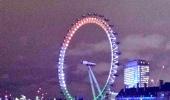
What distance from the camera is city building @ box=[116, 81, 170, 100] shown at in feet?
272

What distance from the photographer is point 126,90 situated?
100812 millimetres

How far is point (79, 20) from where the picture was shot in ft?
225

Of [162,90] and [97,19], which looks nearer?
[97,19]

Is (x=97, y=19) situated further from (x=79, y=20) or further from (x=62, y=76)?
(x=62, y=76)

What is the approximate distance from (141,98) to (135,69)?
70266 millimetres

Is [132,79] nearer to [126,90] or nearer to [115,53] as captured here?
[126,90]

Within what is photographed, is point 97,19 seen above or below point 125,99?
above

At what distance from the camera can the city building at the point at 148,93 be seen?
272ft

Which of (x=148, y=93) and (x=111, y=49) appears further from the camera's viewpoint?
(x=148, y=93)

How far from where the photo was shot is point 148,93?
9106cm

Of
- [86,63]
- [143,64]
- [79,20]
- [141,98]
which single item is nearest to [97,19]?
[79,20]

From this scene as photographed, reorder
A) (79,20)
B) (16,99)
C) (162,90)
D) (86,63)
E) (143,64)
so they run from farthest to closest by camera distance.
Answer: (143,64)
(16,99)
(162,90)
(86,63)
(79,20)

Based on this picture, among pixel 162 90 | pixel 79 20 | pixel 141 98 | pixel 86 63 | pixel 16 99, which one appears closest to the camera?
pixel 79 20

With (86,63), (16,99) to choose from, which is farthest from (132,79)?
(86,63)
